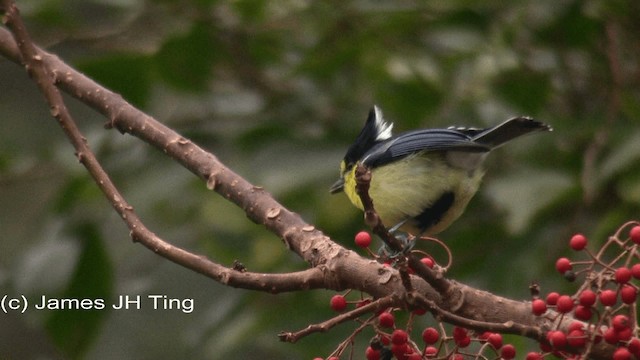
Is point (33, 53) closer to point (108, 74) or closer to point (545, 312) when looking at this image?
point (545, 312)

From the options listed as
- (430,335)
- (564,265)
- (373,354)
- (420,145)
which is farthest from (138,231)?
(420,145)

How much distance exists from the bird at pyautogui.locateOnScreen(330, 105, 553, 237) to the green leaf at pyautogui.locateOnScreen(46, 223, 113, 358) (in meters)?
1.19

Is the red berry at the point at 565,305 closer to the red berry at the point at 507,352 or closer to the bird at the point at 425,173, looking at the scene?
the red berry at the point at 507,352

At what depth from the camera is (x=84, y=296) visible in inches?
149

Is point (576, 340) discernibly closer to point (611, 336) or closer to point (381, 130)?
point (611, 336)

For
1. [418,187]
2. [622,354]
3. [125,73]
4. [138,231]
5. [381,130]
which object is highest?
[125,73]

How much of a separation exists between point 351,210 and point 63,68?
1.37 metres

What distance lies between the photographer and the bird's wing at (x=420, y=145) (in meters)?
2.86

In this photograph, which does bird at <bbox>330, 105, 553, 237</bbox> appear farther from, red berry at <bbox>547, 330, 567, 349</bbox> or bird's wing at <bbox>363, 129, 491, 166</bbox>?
red berry at <bbox>547, 330, 567, 349</bbox>

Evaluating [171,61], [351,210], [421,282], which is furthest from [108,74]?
[421,282]

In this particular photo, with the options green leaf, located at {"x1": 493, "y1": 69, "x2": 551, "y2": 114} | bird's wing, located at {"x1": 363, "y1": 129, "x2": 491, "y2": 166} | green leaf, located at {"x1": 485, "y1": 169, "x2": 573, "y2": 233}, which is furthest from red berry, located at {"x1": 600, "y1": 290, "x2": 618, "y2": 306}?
green leaf, located at {"x1": 493, "y1": 69, "x2": 551, "y2": 114}

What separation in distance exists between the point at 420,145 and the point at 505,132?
0.24m

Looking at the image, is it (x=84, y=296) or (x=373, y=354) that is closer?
(x=373, y=354)

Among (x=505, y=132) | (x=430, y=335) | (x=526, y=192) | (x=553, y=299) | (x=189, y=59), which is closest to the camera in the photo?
(x=553, y=299)
